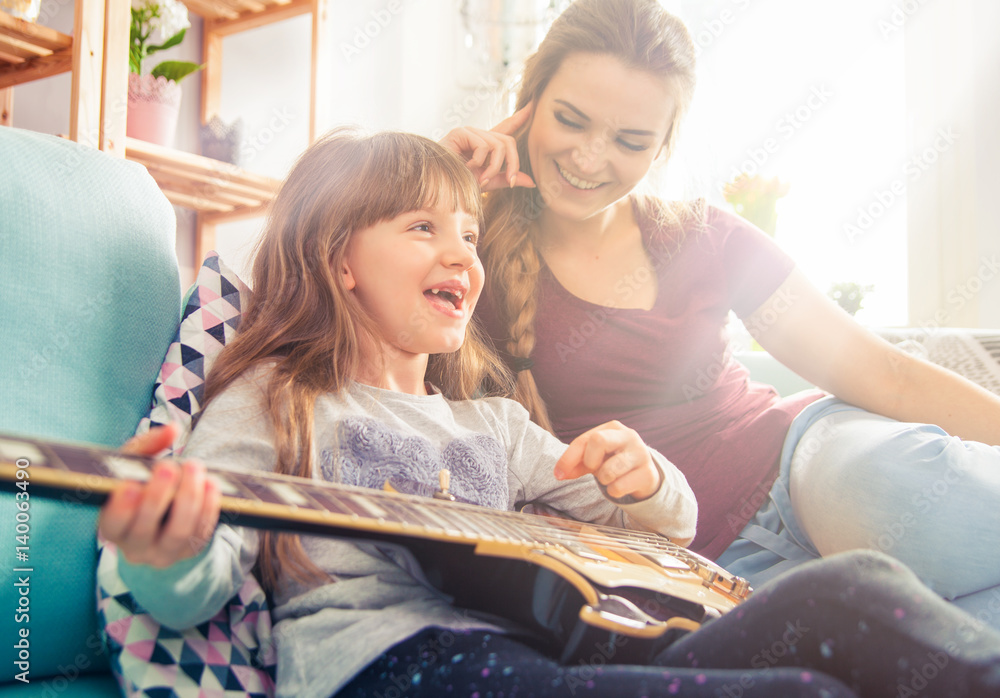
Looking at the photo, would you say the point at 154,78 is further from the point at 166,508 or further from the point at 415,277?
the point at 166,508

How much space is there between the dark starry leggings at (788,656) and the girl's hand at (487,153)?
2.21ft

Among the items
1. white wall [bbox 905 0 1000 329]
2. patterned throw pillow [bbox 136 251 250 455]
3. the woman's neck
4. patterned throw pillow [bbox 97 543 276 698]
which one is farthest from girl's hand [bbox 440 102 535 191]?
white wall [bbox 905 0 1000 329]

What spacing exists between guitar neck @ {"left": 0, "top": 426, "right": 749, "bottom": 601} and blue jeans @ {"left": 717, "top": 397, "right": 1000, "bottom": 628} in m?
0.38

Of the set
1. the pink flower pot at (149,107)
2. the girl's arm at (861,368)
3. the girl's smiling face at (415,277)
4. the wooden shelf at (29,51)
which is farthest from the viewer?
the pink flower pot at (149,107)

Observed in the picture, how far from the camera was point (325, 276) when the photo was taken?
86cm

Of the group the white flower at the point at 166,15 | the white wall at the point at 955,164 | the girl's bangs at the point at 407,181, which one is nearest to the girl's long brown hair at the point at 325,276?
the girl's bangs at the point at 407,181

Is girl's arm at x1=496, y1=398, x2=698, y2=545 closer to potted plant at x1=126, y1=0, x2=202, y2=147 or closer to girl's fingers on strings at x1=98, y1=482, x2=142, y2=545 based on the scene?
girl's fingers on strings at x1=98, y1=482, x2=142, y2=545

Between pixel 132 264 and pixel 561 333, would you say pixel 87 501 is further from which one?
pixel 561 333

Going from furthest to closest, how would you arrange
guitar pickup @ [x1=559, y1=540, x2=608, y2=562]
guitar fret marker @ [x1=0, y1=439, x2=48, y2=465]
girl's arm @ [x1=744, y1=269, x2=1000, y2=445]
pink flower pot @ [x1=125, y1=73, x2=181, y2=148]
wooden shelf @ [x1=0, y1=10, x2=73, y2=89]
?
pink flower pot @ [x1=125, y1=73, x2=181, y2=148]
wooden shelf @ [x1=0, y1=10, x2=73, y2=89]
girl's arm @ [x1=744, y1=269, x2=1000, y2=445]
guitar pickup @ [x1=559, y1=540, x2=608, y2=562]
guitar fret marker @ [x1=0, y1=439, x2=48, y2=465]

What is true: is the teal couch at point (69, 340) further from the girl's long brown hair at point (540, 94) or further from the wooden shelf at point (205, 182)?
the wooden shelf at point (205, 182)

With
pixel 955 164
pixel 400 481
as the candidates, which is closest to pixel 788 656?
pixel 400 481

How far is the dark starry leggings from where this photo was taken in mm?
439

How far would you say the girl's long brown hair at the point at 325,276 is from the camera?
78 cm

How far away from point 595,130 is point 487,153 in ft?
0.55
